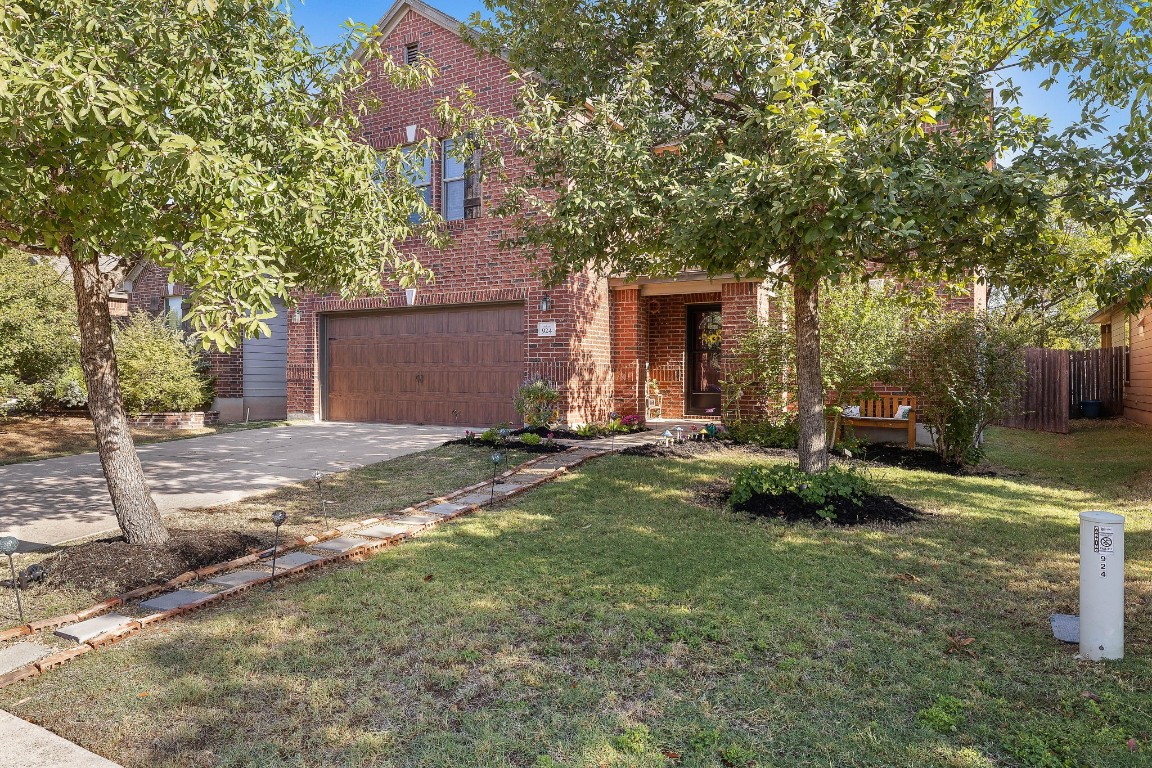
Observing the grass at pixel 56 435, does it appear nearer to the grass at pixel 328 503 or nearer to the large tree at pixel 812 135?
the grass at pixel 328 503

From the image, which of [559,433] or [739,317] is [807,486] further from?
[739,317]

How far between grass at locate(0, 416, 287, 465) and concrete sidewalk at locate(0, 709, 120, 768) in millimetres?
8859

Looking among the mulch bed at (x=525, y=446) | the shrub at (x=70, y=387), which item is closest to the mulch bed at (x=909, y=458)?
the mulch bed at (x=525, y=446)

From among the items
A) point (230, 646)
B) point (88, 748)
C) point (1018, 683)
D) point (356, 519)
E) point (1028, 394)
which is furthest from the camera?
point (1028, 394)

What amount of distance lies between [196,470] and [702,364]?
30.1 ft

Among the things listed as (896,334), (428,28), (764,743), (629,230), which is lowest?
(764,743)

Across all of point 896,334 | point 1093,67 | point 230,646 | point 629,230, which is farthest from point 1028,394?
point 230,646

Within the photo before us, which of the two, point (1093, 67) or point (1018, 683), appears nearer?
point (1018, 683)

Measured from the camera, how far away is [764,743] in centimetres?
256

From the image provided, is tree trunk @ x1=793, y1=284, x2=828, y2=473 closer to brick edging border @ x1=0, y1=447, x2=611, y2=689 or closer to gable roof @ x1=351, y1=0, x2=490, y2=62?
brick edging border @ x1=0, y1=447, x2=611, y2=689

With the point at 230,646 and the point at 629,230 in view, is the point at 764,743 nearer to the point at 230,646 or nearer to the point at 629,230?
the point at 230,646

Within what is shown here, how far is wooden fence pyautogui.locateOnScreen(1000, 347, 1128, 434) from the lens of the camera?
13914mm

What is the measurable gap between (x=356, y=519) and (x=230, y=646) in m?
2.56

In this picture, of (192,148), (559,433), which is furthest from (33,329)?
(192,148)
